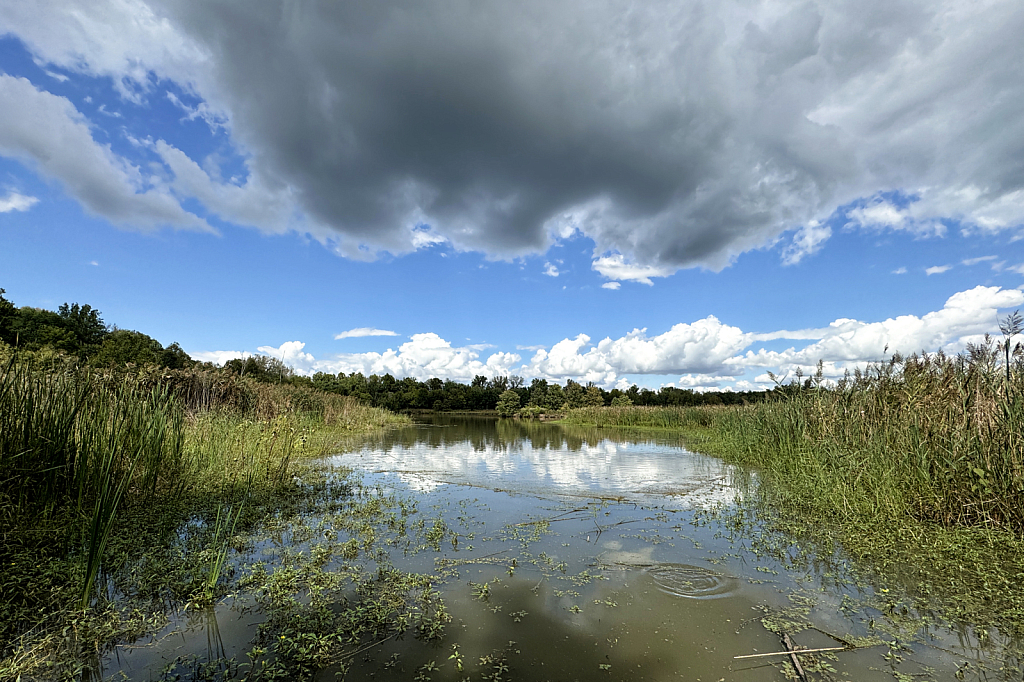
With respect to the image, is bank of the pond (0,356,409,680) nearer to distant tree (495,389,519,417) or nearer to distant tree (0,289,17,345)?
distant tree (0,289,17,345)

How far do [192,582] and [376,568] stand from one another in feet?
4.91

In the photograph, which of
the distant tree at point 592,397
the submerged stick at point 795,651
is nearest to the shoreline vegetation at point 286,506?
the submerged stick at point 795,651

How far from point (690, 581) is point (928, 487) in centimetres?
357

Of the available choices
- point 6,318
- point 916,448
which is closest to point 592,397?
point 916,448

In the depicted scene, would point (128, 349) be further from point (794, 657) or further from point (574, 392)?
point (574, 392)

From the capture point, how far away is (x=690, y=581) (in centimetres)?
434

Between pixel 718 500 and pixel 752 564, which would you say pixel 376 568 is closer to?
pixel 752 564

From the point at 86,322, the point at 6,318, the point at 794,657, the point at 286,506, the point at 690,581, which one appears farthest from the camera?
the point at 86,322

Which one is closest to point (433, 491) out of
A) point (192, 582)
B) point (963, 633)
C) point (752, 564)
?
point (192, 582)

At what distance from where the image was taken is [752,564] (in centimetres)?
478

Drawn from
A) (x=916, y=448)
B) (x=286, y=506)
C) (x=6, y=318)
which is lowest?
(x=286, y=506)

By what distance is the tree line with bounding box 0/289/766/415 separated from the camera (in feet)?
71.4

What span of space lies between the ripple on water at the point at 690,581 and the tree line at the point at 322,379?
627 centimetres

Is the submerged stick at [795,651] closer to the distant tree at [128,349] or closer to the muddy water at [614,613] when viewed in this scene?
the muddy water at [614,613]
